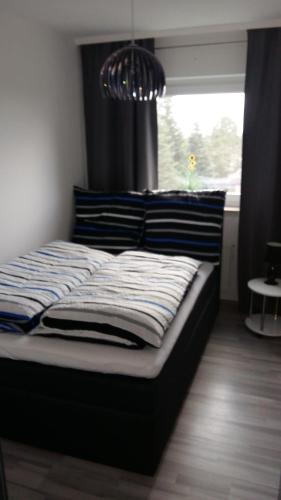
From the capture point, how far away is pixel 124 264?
278 cm

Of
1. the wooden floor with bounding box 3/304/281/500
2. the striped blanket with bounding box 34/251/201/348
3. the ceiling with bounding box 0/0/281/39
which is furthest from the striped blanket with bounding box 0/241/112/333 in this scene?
the ceiling with bounding box 0/0/281/39

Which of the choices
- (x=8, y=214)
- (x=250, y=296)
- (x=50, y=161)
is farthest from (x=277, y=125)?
(x=8, y=214)

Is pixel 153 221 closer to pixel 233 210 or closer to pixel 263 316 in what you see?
pixel 233 210

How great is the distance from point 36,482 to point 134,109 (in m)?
2.84

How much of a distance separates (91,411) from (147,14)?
101 inches

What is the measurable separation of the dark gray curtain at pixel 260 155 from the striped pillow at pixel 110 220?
885 millimetres

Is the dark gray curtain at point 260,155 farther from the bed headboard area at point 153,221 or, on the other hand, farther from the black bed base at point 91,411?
the black bed base at point 91,411

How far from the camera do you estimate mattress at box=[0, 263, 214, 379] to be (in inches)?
70.0

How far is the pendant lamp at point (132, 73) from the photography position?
6.67 ft

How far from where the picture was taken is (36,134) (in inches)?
122

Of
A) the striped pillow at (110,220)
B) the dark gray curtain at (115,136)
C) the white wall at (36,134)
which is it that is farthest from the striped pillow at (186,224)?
the white wall at (36,134)

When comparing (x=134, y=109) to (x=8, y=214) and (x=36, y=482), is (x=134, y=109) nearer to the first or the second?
(x=8, y=214)

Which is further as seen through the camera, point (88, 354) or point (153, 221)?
point (153, 221)

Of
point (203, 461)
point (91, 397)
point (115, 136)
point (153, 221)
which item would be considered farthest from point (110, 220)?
point (203, 461)
